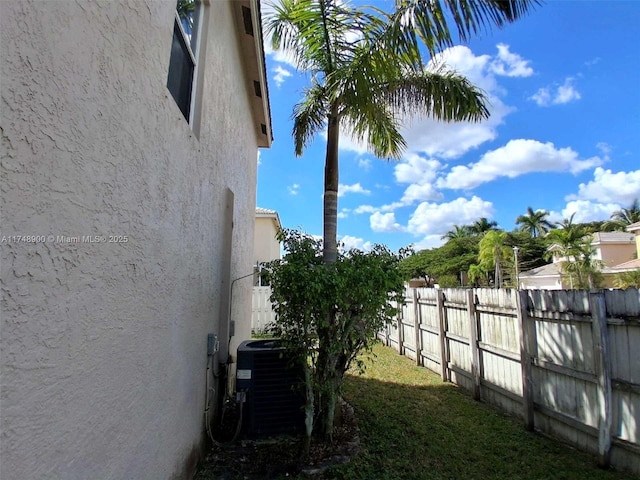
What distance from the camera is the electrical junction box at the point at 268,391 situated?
448 centimetres

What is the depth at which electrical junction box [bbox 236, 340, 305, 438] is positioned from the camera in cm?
448

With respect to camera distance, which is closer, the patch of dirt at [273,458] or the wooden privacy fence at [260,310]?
the patch of dirt at [273,458]

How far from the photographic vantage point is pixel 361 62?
533 cm

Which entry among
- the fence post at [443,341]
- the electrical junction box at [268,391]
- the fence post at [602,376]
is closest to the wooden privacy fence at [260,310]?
the fence post at [443,341]

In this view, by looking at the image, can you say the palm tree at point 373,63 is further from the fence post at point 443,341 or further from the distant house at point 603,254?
the distant house at point 603,254

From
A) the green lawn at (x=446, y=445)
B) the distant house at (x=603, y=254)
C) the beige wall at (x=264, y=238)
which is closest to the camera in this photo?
the green lawn at (x=446, y=445)

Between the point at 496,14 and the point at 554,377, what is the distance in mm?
4838

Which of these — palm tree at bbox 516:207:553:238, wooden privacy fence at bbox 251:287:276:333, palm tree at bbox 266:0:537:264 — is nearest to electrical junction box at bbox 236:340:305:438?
palm tree at bbox 266:0:537:264

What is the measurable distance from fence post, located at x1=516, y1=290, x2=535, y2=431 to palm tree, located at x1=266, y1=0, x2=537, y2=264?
2902mm

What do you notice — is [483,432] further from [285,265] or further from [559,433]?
[285,265]

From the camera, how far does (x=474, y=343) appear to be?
650 cm

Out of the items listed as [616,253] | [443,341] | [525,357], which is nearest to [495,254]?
[616,253]

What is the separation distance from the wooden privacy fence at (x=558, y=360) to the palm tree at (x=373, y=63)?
3.04 meters

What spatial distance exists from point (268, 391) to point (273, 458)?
2.51 feet
